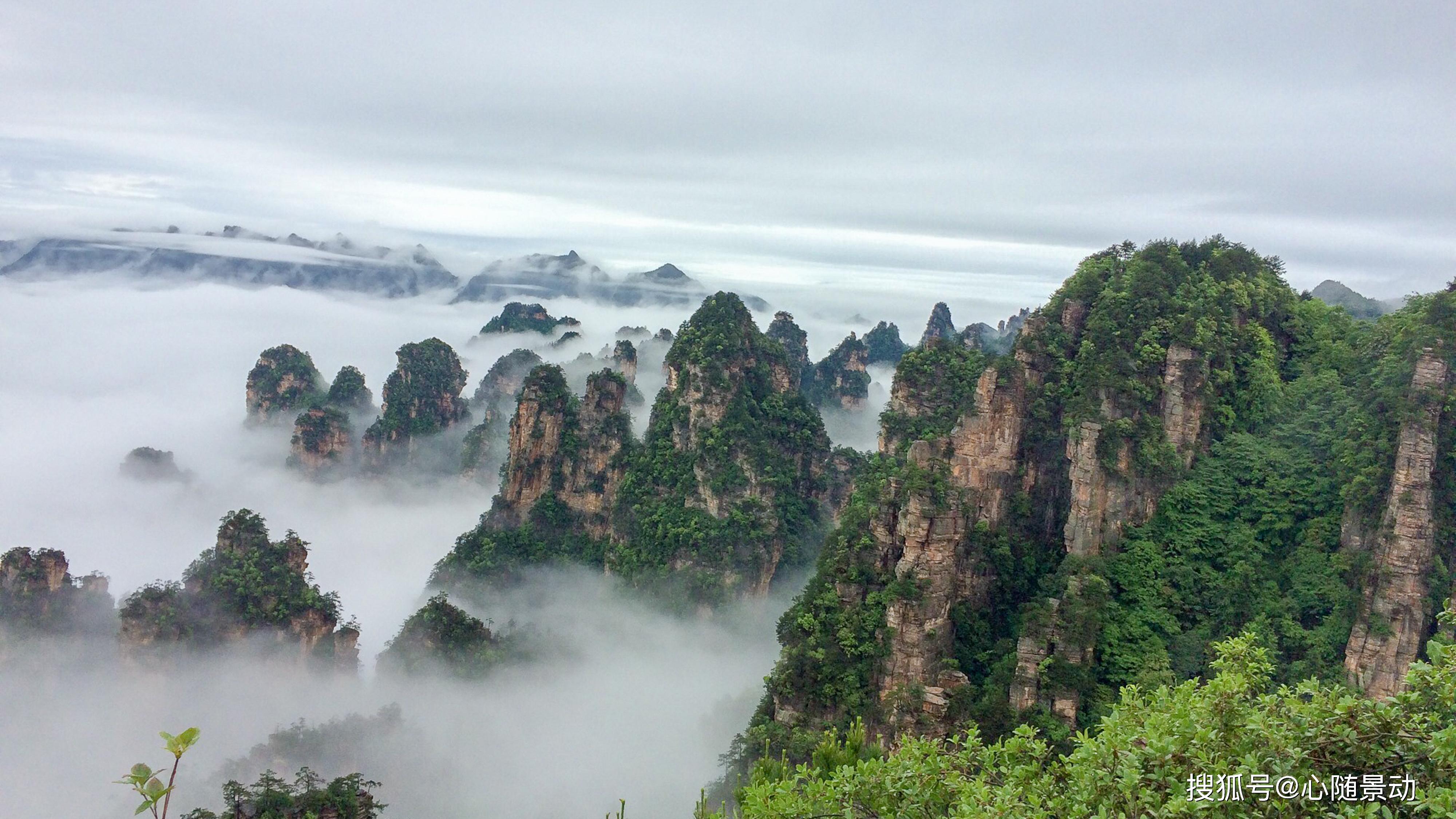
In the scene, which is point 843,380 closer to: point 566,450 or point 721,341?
point 721,341

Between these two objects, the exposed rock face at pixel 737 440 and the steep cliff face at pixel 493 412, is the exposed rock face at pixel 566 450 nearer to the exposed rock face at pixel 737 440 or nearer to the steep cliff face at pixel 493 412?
the exposed rock face at pixel 737 440

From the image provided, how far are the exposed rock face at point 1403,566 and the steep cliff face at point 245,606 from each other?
43220 mm

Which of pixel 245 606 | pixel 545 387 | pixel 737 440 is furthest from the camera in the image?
pixel 545 387

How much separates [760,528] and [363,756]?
24.6m

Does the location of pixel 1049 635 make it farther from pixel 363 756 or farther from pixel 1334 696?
pixel 363 756

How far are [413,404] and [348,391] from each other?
13.3 metres

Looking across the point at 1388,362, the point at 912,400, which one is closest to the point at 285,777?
the point at 912,400

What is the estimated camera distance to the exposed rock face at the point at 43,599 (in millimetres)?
39656

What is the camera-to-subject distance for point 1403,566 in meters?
22.9

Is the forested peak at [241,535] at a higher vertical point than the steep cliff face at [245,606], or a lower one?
higher

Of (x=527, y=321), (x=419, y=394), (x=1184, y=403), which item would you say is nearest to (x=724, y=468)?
(x=1184, y=403)

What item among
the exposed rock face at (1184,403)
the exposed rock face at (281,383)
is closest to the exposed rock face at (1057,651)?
the exposed rock face at (1184,403)

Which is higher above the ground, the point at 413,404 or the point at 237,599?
the point at 413,404

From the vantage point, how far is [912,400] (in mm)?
43000
